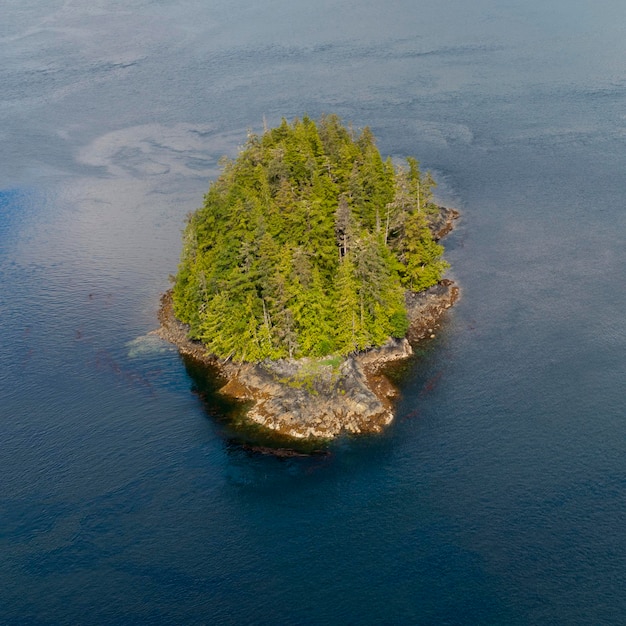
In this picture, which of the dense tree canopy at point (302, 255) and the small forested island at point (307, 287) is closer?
the small forested island at point (307, 287)

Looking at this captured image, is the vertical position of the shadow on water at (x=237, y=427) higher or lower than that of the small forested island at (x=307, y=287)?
lower

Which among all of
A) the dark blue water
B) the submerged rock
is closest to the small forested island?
the submerged rock

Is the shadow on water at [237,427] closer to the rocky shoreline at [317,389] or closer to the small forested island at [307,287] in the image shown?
the rocky shoreline at [317,389]

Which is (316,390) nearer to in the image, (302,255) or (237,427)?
(237,427)

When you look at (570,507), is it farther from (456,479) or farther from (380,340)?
(380,340)

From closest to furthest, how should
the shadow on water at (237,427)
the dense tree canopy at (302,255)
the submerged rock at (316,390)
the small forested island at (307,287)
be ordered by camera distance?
1. the shadow on water at (237,427)
2. the submerged rock at (316,390)
3. the small forested island at (307,287)
4. the dense tree canopy at (302,255)

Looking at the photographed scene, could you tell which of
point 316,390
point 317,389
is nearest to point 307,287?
point 317,389

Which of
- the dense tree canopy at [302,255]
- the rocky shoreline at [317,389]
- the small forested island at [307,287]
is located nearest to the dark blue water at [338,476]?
the rocky shoreline at [317,389]

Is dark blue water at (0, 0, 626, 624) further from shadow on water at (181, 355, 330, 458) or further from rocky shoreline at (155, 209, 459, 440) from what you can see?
rocky shoreline at (155, 209, 459, 440)
